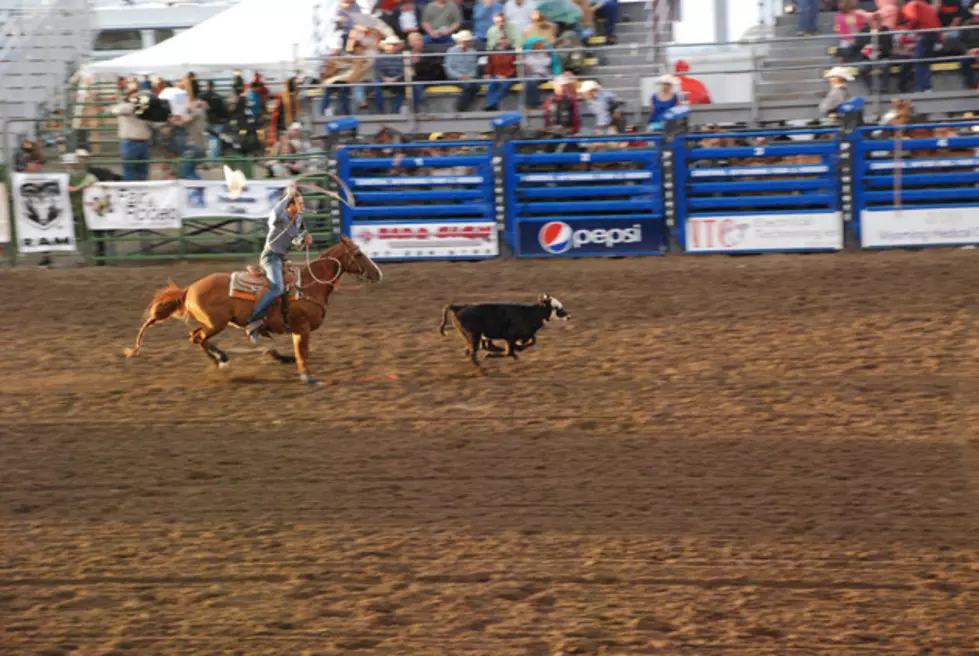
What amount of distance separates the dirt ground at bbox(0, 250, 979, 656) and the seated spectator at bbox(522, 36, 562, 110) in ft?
16.6

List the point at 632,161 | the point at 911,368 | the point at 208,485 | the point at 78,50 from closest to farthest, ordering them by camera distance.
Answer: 1. the point at 208,485
2. the point at 911,368
3. the point at 632,161
4. the point at 78,50

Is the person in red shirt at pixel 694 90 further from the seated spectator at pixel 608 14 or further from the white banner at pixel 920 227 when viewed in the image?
the white banner at pixel 920 227

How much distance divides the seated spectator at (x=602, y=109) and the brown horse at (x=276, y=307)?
674 centimetres

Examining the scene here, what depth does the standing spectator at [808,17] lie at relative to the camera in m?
17.8

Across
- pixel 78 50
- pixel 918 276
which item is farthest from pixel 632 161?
pixel 78 50

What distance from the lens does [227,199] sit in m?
15.8

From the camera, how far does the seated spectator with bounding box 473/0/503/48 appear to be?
58.1 ft

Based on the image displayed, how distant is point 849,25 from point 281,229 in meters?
10.5

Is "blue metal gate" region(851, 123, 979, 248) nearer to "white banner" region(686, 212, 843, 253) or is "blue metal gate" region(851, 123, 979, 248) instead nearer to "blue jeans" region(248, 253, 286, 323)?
"white banner" region(686, 212, 843, 253)

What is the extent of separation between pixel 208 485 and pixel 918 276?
28.6ft

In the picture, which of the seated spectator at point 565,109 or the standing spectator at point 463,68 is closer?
the seated spectator at point 565,109

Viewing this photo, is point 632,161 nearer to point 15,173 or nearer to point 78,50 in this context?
point 15,173

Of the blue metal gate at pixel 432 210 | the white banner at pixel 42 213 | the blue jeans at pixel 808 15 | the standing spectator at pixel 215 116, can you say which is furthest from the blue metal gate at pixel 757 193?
the white banner at pixel 42 213

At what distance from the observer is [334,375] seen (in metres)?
10.3
